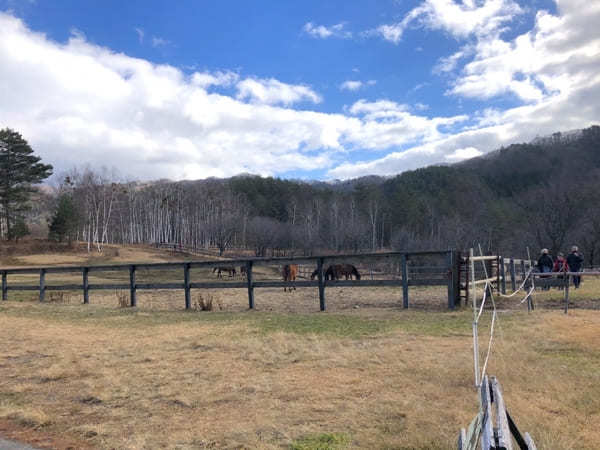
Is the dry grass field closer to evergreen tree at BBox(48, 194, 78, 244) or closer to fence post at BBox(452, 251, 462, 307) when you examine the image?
fence post at BBox(452, 251, 462, 307)

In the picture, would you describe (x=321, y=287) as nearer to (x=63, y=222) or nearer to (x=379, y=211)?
(x=63, y=222)

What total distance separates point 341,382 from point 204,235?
241 feet

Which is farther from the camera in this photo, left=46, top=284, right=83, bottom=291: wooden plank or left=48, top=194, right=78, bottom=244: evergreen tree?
left=48, top=194, right=78, bottom=244: evergreen tree

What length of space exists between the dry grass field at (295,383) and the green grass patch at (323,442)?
1 centimetres

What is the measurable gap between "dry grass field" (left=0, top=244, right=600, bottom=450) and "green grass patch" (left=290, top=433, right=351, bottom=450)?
0.5 inches

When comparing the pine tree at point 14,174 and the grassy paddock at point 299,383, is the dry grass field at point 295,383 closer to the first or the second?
the grassy paddock at point 299,383

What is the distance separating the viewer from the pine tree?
53125 mm

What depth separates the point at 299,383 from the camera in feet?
15.7

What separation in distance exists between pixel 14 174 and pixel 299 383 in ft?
196

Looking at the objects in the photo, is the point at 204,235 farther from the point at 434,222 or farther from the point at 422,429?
the point at 422,429

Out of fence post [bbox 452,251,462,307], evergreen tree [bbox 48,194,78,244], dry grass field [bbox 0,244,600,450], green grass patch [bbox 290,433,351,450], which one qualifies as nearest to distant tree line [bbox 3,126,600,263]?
evergreen tree [bbox 48,194,78,244]

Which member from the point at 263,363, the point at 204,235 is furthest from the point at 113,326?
the point at 204,235

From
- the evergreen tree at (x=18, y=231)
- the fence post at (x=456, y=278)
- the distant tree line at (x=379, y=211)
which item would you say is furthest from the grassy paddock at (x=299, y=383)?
the evergreen tree at (x=18, y=231)

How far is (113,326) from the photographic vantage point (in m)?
9.27
